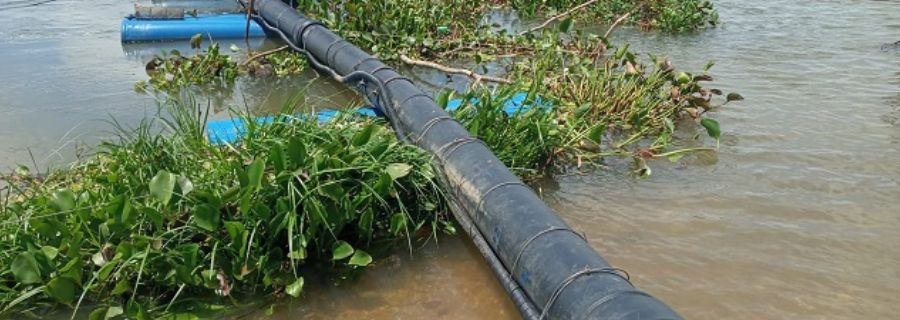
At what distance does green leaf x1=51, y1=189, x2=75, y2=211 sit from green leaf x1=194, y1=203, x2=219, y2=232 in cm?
57

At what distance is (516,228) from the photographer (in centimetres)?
312

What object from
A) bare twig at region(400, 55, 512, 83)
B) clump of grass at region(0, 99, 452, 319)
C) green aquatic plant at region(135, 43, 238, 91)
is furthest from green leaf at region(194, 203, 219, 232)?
green aquatic plant at region(135, 43, 238, 91)

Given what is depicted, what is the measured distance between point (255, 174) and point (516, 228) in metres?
1.17

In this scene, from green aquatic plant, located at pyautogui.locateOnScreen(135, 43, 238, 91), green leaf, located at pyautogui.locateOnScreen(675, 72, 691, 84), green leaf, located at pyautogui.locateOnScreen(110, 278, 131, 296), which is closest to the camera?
green leaf, located at pyautogui.locateOnScreen(110, 278, 131, 296)

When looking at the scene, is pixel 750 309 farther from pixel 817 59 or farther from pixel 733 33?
pixel 733 33

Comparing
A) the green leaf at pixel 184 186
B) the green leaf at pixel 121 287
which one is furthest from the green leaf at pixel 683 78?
the green leaf at pixel 121 287

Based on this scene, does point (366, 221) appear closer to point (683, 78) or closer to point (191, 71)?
point (683, 78)

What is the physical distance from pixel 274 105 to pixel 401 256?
2.96m

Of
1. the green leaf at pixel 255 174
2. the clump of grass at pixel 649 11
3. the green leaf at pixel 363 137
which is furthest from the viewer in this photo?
the clump of grass at pixel 649 11

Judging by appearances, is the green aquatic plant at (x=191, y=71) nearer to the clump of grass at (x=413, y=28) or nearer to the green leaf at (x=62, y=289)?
the clump of grass at (x=413, y=28)

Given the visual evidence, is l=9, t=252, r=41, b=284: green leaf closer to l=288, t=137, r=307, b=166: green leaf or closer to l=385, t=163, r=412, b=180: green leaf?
l=288, t=137, r=307, b=166: green leaf

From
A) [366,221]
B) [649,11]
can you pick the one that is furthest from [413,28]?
[366,221]

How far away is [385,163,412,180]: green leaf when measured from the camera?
340cm

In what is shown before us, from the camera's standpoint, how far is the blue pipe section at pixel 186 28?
806cm
